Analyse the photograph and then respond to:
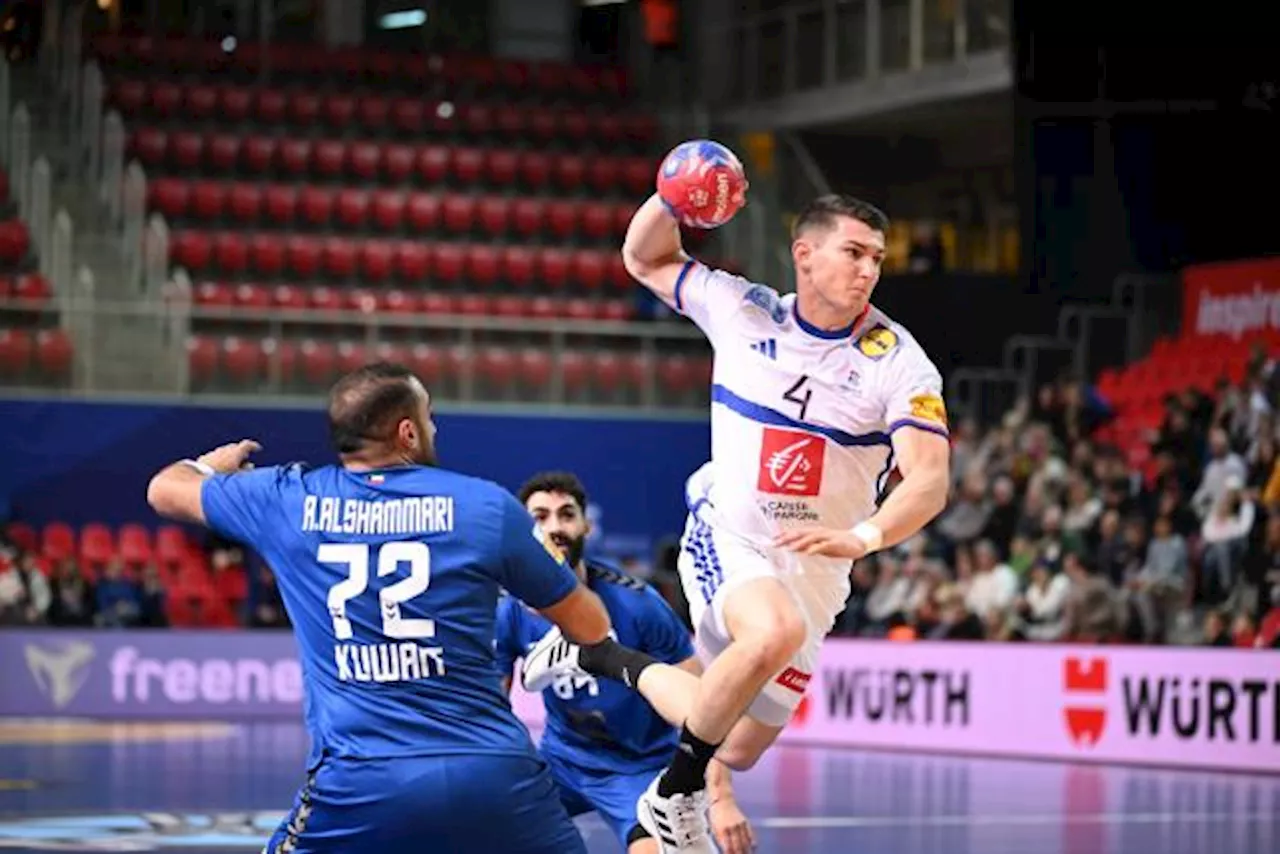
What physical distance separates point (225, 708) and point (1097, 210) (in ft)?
39.2

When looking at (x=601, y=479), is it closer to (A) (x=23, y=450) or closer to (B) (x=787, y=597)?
(A) (x=23, y=450)

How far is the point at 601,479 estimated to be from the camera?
98.4 feet

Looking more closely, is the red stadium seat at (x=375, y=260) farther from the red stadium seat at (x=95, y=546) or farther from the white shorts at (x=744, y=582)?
the white shorts at (x=744, y=582)

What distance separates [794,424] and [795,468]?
174mm

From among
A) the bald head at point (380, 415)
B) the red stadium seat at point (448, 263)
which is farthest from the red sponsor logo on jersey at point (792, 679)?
the red stadium seat at point (448, 263)

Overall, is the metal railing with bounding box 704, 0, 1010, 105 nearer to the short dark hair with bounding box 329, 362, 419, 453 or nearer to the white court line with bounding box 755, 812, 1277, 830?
the white court line with bounding box 755, 812, 1277, 830

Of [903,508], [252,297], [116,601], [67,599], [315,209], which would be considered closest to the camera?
[903,508]

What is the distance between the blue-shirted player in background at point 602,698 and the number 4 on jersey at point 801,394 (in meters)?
0.91

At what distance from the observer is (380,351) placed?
28.0 m

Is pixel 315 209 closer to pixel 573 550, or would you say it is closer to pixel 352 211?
pixel 352 211

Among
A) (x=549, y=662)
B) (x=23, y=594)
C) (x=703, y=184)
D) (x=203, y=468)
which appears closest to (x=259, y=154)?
(x=23, y=594)

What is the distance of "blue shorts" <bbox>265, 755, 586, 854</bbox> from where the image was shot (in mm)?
6773

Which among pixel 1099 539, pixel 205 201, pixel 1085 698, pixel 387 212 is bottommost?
pixel 1085 698

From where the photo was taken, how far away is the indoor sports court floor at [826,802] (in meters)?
14.4
